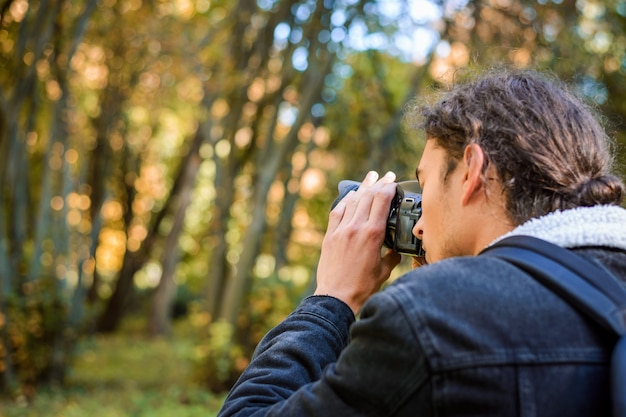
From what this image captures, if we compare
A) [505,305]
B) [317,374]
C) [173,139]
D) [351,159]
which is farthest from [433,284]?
[173,139]

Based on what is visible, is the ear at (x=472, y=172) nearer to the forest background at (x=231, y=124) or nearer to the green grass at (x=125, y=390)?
the forest background at (x=231, y=124)

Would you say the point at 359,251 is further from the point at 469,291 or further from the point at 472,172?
the point at 469,291

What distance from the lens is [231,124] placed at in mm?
7926

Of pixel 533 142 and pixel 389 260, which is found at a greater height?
pixel 533 142

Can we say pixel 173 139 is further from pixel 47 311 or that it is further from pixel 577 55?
pixel 577 55

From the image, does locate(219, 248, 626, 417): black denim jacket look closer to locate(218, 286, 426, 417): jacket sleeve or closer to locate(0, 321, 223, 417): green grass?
locate(218, 286, 426, 417): jacket sleeve

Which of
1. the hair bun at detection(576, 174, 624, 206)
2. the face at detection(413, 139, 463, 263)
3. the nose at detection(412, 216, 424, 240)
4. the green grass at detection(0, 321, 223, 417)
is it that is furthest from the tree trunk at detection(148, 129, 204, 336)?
the hair bun at detection(576, 174, 624, 206)

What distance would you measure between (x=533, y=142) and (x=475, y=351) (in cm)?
39

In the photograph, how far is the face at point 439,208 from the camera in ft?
4.13

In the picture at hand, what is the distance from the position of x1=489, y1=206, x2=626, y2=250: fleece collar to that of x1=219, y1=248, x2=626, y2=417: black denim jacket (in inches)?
4.7

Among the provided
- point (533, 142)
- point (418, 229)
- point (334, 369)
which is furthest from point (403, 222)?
point (334, 369)

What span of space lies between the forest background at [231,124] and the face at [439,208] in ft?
13.9

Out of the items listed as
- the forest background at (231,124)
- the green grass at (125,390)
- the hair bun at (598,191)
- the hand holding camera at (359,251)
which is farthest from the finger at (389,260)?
the green grass at (125,390)

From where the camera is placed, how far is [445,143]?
4.26 feet
